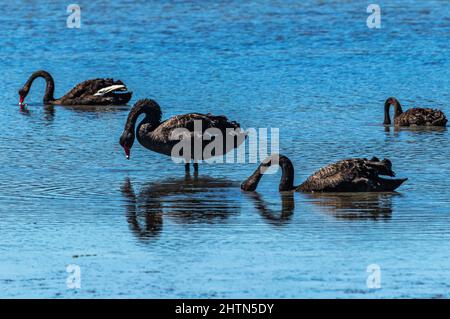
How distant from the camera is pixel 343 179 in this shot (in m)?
13.3

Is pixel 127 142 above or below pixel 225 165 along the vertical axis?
above

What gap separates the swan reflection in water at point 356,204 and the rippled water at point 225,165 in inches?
1.1

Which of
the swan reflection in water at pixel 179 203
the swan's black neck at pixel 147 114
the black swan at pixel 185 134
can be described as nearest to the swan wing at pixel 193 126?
the black swan at pixel 185 134

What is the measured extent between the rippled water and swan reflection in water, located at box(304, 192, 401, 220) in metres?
0.03

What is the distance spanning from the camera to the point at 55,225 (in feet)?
38.2

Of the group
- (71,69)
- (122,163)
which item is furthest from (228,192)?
(71,69)

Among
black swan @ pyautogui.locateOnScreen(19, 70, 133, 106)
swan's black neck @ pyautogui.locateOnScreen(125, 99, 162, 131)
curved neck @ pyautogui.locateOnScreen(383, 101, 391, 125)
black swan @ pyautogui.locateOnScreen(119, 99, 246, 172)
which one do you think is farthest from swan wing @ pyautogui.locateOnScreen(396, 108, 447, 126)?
black swan @ pyautogui.locateOnScreen(19, 70, 133, 106)

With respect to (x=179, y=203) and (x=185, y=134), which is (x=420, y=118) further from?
(x=179, y=203)

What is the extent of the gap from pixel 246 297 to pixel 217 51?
663 inches

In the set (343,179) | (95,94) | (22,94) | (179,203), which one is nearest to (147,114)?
(179,203)

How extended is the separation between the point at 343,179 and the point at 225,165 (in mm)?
2407
